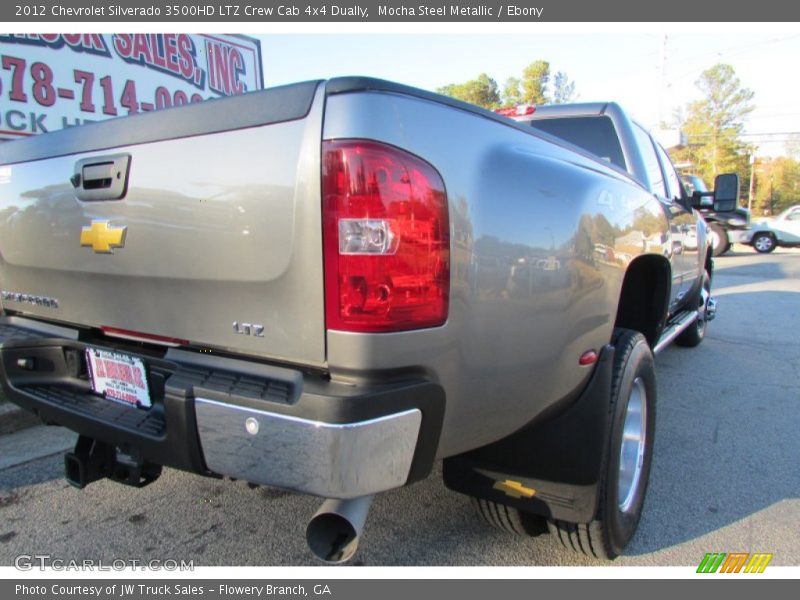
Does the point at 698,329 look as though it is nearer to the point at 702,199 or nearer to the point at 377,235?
the point at 702,199

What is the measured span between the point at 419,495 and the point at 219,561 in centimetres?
101

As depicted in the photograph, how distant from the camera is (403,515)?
2.63m

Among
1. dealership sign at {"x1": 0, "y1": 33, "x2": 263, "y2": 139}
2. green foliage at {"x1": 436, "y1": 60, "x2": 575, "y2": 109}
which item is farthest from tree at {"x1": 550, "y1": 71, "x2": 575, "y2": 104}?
dealership sign at {"x1": 0, "y1": 33, "x2": 263, "y2": 139}

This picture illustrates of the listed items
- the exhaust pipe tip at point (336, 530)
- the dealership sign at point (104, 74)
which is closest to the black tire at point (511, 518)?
the exhaust pipe tip at point (336, 530)

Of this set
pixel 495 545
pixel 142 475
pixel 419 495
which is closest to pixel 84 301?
pixel 142 475

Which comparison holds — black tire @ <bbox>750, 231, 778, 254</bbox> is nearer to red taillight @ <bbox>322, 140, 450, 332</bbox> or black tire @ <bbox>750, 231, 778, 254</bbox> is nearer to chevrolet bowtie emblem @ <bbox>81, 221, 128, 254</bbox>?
red taillight @ <bbox>322, 140, 450, 332</bbox>

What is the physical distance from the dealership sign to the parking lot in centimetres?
322

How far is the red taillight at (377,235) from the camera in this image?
140cm

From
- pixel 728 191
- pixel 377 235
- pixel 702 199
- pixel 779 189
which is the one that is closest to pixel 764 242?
pixel 702 199

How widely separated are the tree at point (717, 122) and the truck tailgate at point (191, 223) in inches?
1786

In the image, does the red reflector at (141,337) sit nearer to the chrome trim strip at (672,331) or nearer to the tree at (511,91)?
the chrome trim strip at (672,331)

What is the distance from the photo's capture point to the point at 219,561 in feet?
7.45

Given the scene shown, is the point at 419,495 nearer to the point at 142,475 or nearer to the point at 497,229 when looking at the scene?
the point at 142,475

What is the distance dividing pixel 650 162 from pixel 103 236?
3419 mm
